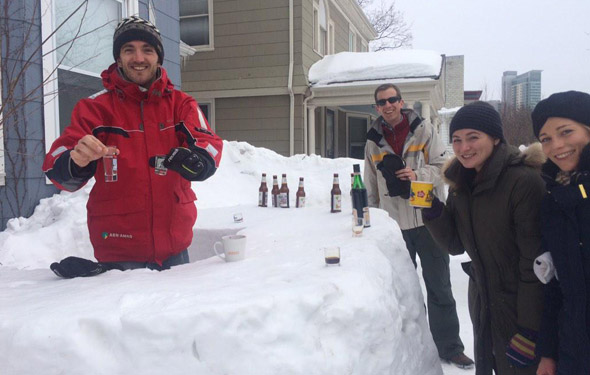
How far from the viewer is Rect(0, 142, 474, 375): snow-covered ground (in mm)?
1775

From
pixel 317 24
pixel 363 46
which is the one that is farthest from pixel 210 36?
pixel 363 46

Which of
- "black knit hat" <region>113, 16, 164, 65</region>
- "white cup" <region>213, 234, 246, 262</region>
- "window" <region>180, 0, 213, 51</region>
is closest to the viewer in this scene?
"black knit hat" <region>113, 16, 164, 65</region>

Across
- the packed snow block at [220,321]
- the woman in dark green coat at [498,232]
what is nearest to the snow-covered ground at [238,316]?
the packed snow block at [220,321]

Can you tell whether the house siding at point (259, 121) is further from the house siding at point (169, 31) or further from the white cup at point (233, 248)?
the white cup at point (233, 248)

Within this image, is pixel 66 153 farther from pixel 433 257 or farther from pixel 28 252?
pixel 28 252

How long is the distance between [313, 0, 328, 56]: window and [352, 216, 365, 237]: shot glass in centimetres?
1037

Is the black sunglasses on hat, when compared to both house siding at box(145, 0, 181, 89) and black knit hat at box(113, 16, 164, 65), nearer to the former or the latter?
black knit hat at box(113, 16, 164, 65)

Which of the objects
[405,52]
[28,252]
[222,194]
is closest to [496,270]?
[28,252]

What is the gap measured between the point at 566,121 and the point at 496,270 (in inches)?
30.6

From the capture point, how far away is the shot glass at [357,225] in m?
3.23

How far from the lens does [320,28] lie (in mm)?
13938

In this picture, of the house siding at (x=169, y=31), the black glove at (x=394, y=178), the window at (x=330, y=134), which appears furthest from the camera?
the window at (x=330, y=134)

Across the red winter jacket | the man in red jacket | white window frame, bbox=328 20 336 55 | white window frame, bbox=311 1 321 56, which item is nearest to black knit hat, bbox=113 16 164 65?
the man in red jacket

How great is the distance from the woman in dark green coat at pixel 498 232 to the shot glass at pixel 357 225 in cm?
72
